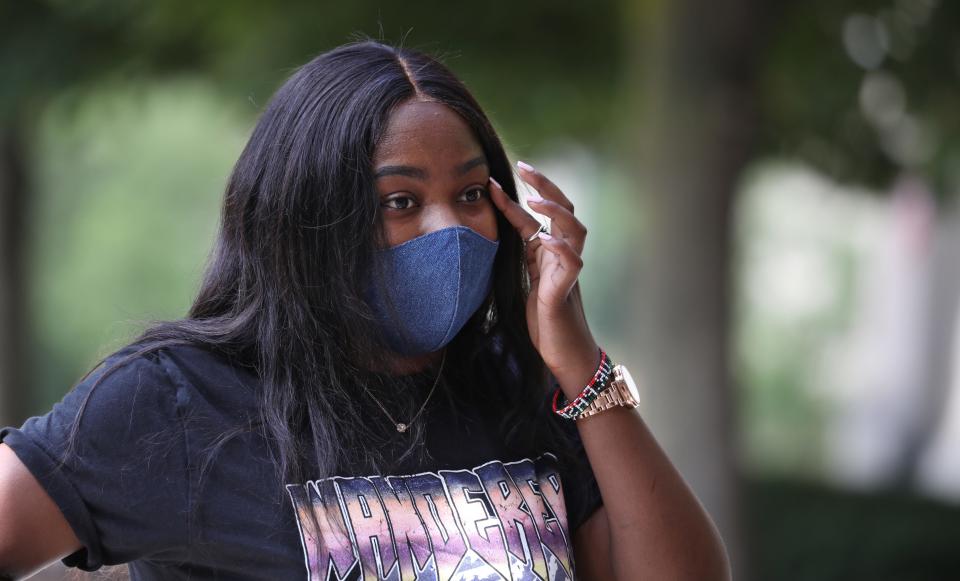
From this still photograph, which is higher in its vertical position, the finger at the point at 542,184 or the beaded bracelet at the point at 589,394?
the finger at the point at 542,184

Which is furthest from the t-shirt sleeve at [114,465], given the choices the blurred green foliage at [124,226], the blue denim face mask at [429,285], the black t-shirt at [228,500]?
the blurred green foliage at [124,226]

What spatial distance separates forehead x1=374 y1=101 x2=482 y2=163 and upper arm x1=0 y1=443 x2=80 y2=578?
2.33 feet

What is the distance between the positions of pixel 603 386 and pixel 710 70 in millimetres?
3786

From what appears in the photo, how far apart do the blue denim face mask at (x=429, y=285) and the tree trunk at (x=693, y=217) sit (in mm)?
3775

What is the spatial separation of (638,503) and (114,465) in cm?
84

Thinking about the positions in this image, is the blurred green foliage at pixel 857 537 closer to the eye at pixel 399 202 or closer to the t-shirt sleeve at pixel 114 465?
the eye at pixel 399 202

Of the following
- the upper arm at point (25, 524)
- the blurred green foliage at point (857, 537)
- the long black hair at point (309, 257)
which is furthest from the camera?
the blurred green foliage at point (857, 537)

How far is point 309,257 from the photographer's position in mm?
1999

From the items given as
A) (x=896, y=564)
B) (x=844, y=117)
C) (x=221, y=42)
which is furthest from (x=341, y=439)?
(x=896, y=564)

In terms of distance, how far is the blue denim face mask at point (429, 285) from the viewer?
79.7 inches

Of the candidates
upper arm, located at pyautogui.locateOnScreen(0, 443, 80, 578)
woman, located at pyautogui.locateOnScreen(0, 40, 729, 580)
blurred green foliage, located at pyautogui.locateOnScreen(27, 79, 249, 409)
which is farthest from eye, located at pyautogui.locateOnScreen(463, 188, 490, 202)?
blurred green foliage, located at pyautogui.locateOnScreen(27, 79, 249, 409)

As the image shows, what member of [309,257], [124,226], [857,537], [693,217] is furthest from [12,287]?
[124,226]

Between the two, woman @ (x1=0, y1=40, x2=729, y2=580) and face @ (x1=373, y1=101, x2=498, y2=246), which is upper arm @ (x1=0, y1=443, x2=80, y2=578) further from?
face @ (x1=373, y1=101, x2=498, y2=246)

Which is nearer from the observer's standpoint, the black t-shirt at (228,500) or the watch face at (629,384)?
the black t-shirt at (228,500)
